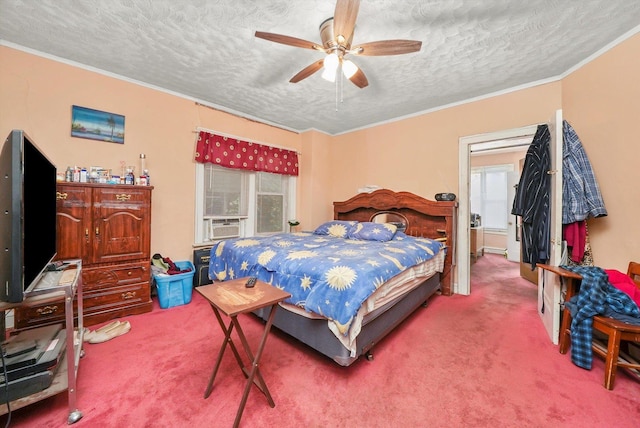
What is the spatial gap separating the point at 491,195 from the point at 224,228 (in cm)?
636

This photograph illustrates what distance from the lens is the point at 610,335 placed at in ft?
5.24

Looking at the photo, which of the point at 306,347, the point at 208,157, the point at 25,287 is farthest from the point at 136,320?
the point at 208,157

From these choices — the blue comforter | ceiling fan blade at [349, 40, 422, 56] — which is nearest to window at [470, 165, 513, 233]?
the blue comforter

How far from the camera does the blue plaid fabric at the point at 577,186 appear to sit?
2172 millimetres

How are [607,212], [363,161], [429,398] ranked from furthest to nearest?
[363,161] < [607,212] < [429,398]

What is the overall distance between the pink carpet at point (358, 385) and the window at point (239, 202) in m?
1.63

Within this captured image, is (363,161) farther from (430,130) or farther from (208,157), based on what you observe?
(208,157)

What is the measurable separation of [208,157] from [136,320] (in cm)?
216

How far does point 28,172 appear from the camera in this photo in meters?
1.26

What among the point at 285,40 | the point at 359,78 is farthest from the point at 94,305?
the point at 359,78

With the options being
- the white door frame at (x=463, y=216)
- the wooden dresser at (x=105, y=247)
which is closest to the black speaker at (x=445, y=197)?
the white door frame at (x=463, y=216)

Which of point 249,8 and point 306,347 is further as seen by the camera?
point 306,347

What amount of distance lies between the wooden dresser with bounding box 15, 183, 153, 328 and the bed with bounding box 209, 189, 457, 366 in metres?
0.77

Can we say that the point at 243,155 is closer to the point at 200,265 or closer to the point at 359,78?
the point at 200,265
